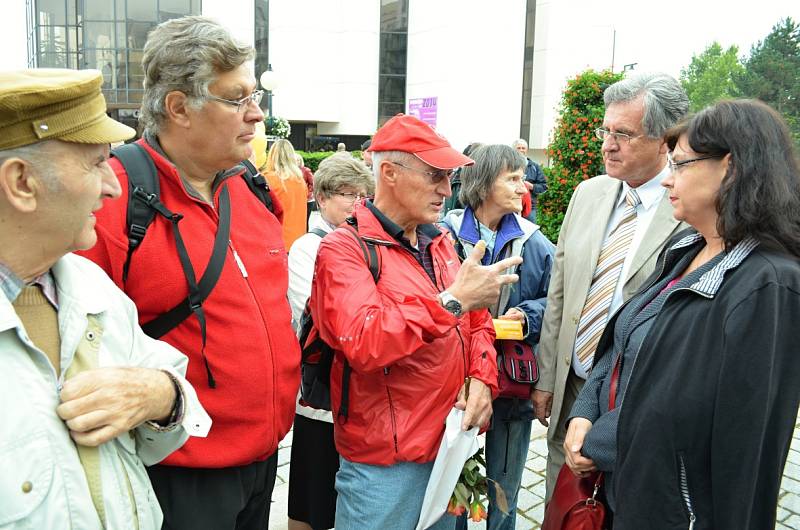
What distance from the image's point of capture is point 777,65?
54.9m

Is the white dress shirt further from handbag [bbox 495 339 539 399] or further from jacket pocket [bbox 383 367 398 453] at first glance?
jacket pocket [bbox 383 367 398 453]

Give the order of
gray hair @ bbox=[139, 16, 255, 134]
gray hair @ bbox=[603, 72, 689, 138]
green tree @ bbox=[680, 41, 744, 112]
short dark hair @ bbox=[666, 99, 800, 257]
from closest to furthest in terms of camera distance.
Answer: short dark hair @ bbox=[666, 99, 800, 257] < gray hair @ bbox=[139, 16, 255, 134] < gray hair @ bbox=[603, 72, 689, 138] < green tree @ bbox=[680, 41, 744, 112]

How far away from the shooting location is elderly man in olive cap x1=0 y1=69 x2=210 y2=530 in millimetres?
1252

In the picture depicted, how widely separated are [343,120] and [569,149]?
974 inches

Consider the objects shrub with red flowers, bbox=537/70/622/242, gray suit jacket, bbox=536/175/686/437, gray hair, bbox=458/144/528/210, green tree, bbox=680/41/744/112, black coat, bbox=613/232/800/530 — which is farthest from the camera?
green tree, bbox=680/41/744/112

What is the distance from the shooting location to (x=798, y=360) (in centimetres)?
184

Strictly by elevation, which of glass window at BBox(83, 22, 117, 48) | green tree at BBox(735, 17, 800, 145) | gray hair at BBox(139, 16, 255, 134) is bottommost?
gray hair at BBox(139, 16, 255, 134)

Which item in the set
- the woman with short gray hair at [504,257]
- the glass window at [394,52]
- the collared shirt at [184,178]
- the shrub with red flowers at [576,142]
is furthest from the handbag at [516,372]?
the glass window at [394,52]

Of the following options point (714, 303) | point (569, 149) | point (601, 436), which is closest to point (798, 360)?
point (714, 303)

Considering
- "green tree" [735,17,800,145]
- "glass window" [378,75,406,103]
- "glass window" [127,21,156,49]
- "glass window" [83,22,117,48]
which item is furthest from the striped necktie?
"green tree" [735,17,800,145]

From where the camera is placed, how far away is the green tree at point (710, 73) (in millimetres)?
82500

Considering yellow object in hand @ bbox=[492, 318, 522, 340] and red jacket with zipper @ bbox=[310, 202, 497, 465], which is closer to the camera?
red jacket with zipper @ bbox=[310, 202, 497, 465]

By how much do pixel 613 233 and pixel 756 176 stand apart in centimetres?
109

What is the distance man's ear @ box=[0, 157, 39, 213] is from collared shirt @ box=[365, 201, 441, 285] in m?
1.35
